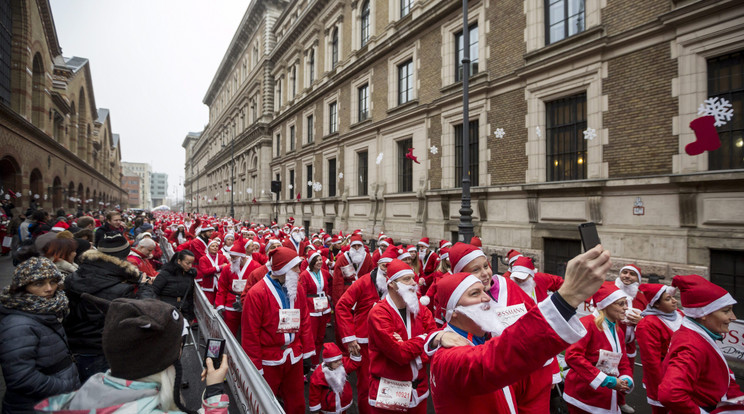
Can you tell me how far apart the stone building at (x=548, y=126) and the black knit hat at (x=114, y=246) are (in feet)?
34.1

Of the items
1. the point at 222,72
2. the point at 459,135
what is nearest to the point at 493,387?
the point at 459,135

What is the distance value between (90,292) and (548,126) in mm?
12142

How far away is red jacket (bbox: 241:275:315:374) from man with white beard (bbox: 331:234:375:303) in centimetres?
339

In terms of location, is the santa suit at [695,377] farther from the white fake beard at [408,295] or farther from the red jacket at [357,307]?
the red jacket at [357,307]

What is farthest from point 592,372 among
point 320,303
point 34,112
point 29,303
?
point 34,112

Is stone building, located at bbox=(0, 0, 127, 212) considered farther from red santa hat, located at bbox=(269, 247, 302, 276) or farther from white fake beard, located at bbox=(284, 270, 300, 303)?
white fake beard, located at bbox=(284, 270, 300, 303)

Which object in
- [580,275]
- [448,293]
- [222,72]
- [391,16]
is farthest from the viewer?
[222,72]

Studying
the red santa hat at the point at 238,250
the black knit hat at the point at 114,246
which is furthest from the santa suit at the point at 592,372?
the red santa hat at the point at 238,250

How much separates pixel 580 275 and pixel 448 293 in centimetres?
97

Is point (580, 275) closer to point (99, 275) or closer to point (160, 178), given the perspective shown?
point (99, 275)

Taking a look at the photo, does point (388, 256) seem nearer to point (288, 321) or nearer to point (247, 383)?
point (288, 321)

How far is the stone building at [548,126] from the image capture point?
7.84 meters

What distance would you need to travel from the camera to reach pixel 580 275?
1.29 meters

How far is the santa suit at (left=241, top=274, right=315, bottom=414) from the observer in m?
4.03
